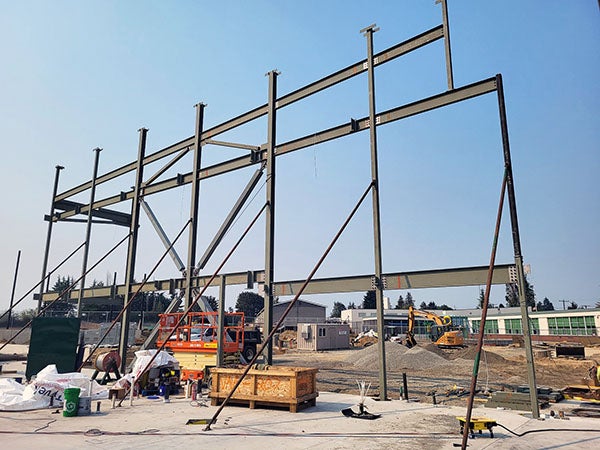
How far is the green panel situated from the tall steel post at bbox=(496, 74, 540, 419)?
13745mm

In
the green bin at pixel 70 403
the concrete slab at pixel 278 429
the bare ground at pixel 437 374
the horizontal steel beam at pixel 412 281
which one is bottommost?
the bare ground at pixel 437 374

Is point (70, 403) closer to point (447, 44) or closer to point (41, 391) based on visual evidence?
point (41, 391)

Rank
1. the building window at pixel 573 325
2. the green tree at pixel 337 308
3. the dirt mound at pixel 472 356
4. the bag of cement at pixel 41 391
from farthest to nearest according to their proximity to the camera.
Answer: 1. the green tree at pixel 337 308
2. the building window at pixel 573 325
3. the dirt mound at pixel 472 356
4. the bag of cement at pixel 41 391

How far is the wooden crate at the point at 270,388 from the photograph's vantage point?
31.7 feet

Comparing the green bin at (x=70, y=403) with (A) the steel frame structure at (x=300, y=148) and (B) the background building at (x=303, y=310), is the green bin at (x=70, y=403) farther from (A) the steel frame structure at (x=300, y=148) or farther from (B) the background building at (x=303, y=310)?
(B) the background building at (x=303, y=310)

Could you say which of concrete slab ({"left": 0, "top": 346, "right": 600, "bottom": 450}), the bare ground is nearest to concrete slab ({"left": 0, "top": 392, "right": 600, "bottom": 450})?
concrete slab ({"left": 0, "top": 346, "right": 600, "bottom": 450})

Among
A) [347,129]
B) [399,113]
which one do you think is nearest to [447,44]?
[399,113]

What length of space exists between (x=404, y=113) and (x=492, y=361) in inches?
735

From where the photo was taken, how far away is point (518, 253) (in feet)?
31.4

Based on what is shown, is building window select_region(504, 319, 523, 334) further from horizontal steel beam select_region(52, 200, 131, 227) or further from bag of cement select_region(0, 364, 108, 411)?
bag of cement select_region(0, 364, 108, 411)

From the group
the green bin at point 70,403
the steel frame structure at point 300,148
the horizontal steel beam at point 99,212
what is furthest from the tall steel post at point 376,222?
the horizontal steel beam at point 99,212

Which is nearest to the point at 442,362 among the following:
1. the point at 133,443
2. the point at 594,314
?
the point at 133,443

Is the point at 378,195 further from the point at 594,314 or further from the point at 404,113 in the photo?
the point at 594,314

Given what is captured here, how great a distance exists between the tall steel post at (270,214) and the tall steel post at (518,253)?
6.74 meters
